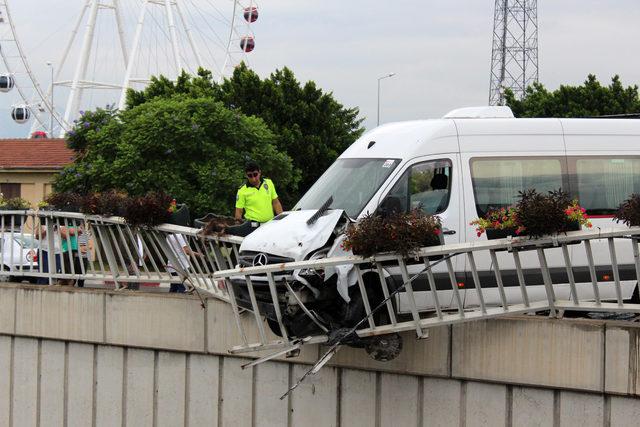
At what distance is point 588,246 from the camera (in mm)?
9312

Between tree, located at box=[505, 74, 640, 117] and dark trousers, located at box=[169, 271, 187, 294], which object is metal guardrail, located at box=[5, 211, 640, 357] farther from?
tree, located at box=[505, 74, 640, 117]

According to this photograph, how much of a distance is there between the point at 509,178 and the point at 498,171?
0.14 meters

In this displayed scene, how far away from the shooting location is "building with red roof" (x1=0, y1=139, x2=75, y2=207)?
56.1 meters

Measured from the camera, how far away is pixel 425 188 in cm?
1155

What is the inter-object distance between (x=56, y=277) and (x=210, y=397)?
8.46ft

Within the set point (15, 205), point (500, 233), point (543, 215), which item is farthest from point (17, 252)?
point (543, 215)

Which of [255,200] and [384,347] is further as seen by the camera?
[255,200]

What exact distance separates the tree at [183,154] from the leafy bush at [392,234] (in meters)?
26.9

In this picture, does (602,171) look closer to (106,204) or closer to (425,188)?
(425,188)

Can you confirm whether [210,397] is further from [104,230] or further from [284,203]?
[284,203]

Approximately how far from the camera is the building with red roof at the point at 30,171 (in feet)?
184

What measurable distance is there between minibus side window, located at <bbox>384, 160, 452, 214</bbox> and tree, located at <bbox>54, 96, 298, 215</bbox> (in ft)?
82.6

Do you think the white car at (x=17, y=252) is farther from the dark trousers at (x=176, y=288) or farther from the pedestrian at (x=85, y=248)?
the dark trousers at (x=176, y=288)

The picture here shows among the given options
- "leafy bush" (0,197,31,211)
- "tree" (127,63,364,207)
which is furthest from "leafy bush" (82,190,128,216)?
"tree" (127,63,364,207)
